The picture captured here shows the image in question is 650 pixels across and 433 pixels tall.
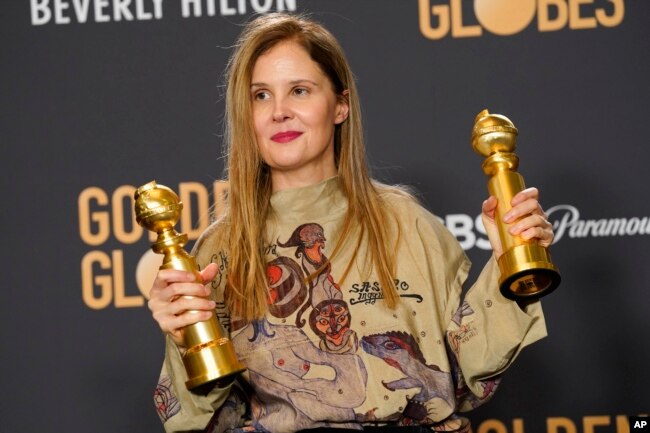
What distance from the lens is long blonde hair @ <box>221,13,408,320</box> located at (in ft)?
6.80

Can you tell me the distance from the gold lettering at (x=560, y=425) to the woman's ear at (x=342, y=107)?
100 cm

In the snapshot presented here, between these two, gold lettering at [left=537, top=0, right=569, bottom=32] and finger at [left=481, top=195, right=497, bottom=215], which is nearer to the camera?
finger at [left=481, top=195, right=497, bottom=215]

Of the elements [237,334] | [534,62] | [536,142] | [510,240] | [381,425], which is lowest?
[381,425]

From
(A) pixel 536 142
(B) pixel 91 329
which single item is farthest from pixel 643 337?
(B) pixel 91 329

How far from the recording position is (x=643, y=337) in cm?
279

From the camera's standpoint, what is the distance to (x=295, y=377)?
200 centimetres

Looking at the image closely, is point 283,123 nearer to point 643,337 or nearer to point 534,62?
point 534,62

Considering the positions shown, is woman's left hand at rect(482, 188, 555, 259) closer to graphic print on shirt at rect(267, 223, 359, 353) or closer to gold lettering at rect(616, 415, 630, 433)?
graphic print on shirt at rect(267, 223, 359, 353)

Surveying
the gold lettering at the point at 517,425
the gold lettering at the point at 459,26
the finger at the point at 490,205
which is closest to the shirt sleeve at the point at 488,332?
the finger at the point at 490,205

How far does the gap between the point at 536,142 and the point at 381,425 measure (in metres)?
1.04

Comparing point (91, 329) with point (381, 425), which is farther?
point (91, 329)

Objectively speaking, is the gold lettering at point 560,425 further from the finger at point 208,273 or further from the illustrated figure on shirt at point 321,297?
the finger at point 208,273

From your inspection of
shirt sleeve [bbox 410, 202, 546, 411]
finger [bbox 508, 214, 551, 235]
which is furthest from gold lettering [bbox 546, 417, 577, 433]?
finger [bbox 508, 214, 551, 235]

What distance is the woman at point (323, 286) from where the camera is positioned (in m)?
1.97
